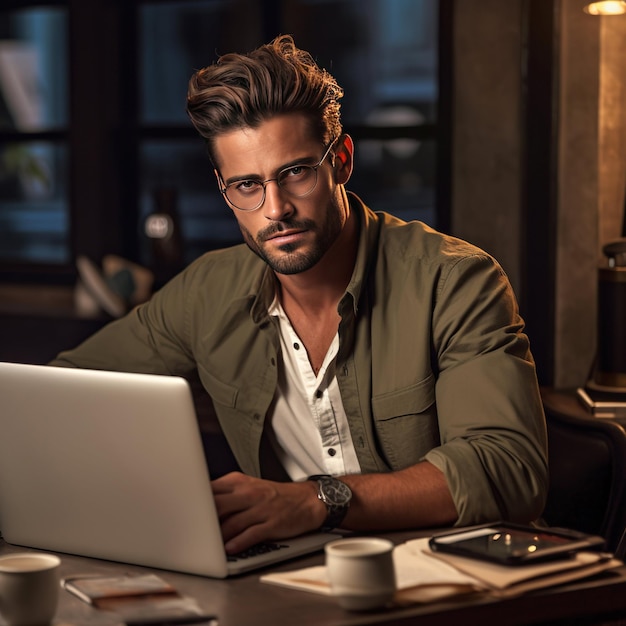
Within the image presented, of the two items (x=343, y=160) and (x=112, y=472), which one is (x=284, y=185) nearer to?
(x=343, y=160)

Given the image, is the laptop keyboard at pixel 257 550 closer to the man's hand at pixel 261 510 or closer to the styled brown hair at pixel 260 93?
the man's hand at pixel 261 510

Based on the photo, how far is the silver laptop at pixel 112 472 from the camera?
56.6 inches

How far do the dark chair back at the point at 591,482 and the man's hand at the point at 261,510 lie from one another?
648 millimetres

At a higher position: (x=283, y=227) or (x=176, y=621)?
(x=283, y=227)

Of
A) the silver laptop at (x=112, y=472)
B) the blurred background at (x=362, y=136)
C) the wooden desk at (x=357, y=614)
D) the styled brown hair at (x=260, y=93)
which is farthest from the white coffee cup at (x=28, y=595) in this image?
the blurred background at (x=362, y=136)

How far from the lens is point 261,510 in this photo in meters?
1.57

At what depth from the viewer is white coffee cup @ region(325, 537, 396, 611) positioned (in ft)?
4.27

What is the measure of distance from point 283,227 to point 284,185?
76 millimetres

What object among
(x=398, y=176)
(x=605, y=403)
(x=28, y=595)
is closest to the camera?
(x=28, y=595)

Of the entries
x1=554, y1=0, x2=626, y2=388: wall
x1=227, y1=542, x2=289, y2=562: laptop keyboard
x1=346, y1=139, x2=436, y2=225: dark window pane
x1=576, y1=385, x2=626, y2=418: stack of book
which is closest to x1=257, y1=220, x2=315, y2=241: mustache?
x1=227, y1=542, x2=289, y2=562: laptop keyboard

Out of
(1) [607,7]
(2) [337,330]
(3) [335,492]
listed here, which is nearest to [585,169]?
(1) [607,7]

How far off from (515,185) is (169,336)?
47.9 inches

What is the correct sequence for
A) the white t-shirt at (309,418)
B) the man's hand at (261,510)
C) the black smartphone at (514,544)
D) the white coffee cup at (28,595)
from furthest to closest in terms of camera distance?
the white t-shirt at (309,418) < the man's hand at (261,510) < the black smartphone at (514,544) < the white coffee cup at (28,595)

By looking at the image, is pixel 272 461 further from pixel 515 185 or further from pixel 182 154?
pixel 182 154
